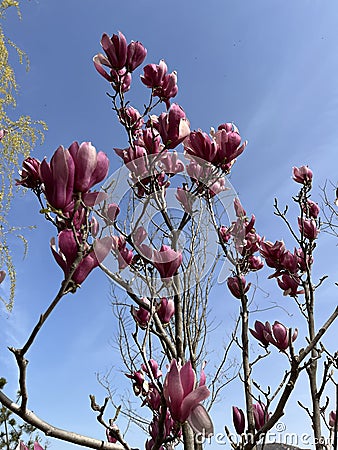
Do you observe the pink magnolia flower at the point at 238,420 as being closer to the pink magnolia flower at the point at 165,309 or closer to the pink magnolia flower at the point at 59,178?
the pink magnolia flower at the point at 165,309

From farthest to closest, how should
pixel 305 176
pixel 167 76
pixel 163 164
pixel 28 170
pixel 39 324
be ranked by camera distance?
pixel 305 176, pixel 167 76, pixel 163 164, pixel 28 170, pixel 39 324

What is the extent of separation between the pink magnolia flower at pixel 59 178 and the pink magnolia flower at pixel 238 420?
609 mm

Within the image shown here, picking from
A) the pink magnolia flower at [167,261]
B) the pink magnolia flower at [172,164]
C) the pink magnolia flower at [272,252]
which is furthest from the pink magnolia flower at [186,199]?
the pink magnolia flower at [272,252]

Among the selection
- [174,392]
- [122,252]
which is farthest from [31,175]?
[174,392]

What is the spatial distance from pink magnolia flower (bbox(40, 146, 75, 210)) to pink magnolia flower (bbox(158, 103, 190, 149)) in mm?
382

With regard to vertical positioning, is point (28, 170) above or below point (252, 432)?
above

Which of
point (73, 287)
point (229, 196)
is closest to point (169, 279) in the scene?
point (73, 287)

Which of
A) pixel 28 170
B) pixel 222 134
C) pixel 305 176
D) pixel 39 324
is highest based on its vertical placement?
pixel 305 176

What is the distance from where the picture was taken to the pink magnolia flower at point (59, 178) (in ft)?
1.63

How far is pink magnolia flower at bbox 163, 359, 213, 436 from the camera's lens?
54cm

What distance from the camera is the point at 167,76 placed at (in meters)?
1.17

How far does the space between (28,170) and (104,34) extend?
0.43m

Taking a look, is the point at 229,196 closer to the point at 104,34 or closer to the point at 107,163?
the point at 104,34

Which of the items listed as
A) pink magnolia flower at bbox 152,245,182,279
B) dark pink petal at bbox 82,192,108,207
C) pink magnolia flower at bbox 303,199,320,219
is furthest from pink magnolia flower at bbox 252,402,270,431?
pink magnolia flower at bbox 303,199,320,219
